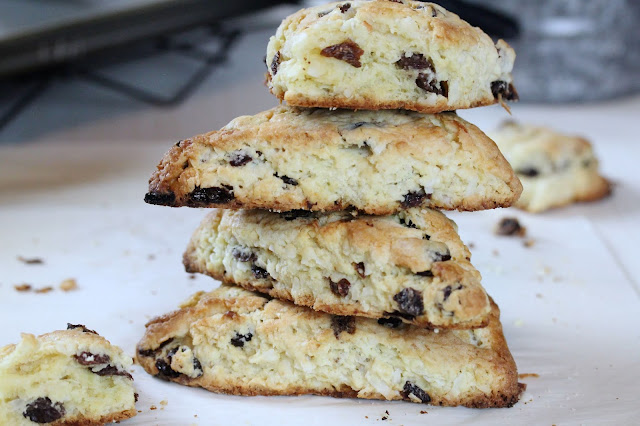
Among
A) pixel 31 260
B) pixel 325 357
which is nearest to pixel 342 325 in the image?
pixel 325 357

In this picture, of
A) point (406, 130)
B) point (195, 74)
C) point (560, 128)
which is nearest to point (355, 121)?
point (406, 130)

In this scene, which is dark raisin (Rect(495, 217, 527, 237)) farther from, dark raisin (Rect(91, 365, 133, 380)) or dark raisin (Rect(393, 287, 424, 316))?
dark raisin (Rect(91, 365, 133, 380))

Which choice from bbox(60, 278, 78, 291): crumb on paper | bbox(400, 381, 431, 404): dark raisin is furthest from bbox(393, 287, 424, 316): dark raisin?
bbox(60, 278, 78, 291): crumb on paper

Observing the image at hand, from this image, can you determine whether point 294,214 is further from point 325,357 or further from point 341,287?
point 325,357

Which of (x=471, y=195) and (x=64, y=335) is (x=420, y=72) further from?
(x=64, y=335)

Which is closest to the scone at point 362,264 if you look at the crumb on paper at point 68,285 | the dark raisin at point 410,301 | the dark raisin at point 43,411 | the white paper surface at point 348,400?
the dark raisin at point 410,301

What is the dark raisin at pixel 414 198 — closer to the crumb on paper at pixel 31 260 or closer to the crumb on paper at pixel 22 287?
the crumb on paper at pixel 22 287
